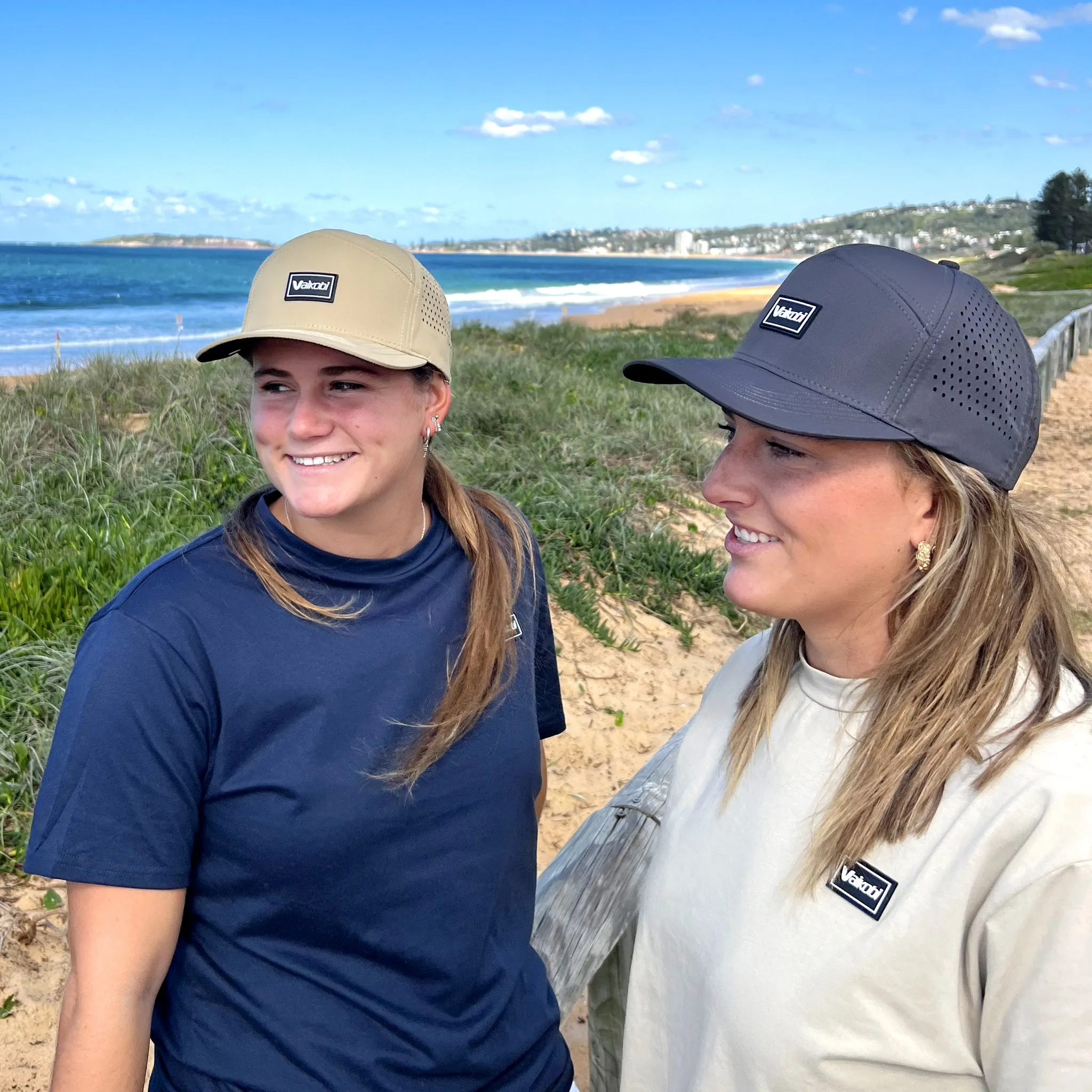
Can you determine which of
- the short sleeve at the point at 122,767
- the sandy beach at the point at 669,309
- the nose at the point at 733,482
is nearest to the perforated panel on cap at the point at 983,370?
the nose at the point at 733,482

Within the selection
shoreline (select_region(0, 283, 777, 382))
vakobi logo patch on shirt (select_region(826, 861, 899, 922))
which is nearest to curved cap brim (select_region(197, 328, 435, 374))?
vakobi logo patch on shirt (select_region(826, 861, 899, 922))

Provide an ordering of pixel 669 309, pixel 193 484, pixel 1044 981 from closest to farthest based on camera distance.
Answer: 1. pixel 1044 981
2. pixel 193 484
3. pixel 669 309

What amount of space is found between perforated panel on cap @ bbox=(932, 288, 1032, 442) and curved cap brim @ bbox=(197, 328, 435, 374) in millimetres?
926

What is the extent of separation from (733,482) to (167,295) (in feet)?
153

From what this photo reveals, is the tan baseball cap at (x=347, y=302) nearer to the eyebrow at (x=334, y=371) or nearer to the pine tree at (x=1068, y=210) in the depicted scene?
the eyebrow at (x=334, y=371)

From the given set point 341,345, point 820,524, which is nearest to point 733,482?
point 820,524

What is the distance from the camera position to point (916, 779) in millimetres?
1350

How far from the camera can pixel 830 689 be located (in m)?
Answer: 1.57

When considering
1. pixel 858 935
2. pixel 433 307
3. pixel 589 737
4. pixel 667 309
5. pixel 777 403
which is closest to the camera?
pixel 858 935

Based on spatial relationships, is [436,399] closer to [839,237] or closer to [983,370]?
[983,370]

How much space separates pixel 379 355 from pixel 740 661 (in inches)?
33.8

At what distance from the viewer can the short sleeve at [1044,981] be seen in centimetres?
113

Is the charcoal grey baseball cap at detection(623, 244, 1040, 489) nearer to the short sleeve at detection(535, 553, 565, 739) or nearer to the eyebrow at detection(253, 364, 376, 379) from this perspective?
the eyebrow at detection(253, 364, 376, 379)

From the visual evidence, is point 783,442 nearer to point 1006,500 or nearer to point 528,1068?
point 1006,500
